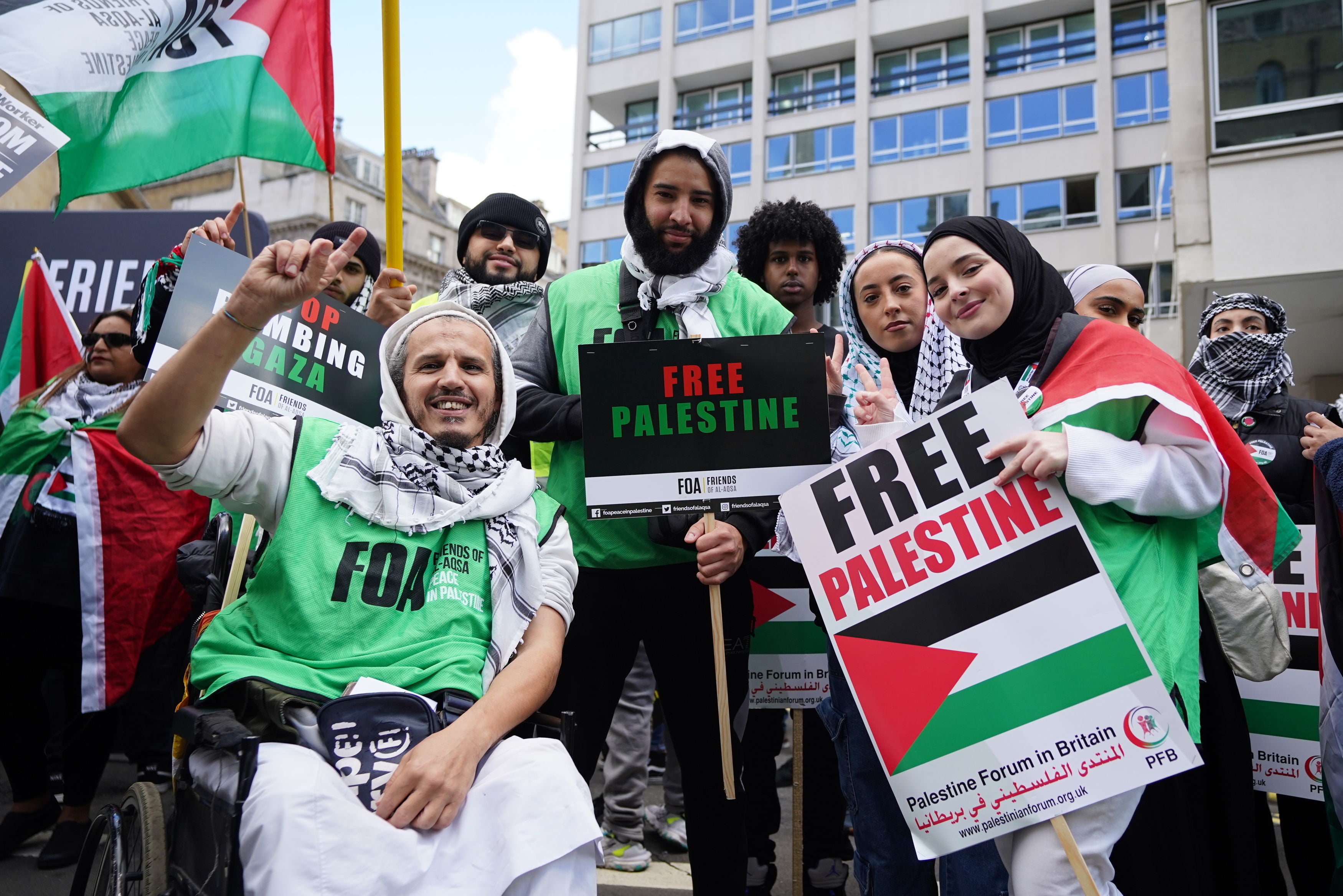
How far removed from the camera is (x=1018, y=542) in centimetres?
215

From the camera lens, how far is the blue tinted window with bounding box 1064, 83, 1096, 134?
26.8 meters

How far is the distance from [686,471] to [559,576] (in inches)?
19.7

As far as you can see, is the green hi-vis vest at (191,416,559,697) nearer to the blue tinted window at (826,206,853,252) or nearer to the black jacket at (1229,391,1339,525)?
the black jacket at (1229,391,1339,525)

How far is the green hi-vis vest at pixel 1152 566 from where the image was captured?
2.04 meters

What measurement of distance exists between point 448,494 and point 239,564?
1.77 ft

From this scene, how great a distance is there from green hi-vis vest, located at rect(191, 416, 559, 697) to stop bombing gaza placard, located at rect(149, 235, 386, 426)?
71 cm

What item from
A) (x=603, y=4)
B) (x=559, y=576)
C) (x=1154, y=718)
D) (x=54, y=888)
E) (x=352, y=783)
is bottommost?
(x=54, y=888)

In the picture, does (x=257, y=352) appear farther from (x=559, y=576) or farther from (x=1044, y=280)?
(x=1044, y=280)

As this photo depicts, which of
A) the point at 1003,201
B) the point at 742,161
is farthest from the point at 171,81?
the point at 742,161

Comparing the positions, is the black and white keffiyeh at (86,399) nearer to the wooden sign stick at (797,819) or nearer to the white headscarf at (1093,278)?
the wooden sign stick at (797,819)

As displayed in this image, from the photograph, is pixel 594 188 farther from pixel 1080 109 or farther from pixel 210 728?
pixel 210 728

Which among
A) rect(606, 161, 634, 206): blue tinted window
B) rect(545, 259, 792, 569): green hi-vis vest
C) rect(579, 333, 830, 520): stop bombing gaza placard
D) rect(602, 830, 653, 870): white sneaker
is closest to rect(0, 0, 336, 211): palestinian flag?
rect(545, 259, 792, 569): green hi-vis vest

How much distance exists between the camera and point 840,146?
98.2 ft

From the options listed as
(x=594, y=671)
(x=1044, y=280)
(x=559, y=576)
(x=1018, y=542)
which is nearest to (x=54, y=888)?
(x=594, y=671)
